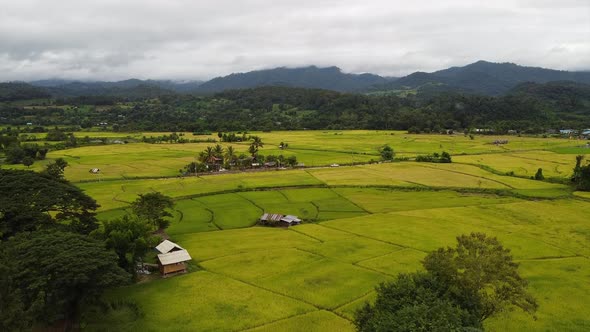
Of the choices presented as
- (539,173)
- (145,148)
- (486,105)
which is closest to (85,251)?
(539,173)

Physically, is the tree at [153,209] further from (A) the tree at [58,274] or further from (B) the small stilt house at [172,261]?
(A) the tree at [58,274]

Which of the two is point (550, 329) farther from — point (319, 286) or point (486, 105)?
point (486, 105)

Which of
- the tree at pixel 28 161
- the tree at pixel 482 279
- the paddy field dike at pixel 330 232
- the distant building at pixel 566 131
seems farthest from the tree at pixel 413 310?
the distant building at pixel 566 131

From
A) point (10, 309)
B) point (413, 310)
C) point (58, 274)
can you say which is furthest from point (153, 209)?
point (413, 310)

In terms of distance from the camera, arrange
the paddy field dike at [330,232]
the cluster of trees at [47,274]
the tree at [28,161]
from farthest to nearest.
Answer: the tree at [28,161] < the paddy field dike at [330,232] < the cluster of trees at [47,274]

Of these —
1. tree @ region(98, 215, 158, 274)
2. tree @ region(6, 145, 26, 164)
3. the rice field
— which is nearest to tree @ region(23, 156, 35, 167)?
tree @ region(6, 145, 26, 164)

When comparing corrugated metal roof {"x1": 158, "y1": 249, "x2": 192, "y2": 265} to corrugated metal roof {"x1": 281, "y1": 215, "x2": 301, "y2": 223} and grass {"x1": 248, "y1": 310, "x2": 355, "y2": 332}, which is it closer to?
grass {"x1": 248, "y1": 310, "x2": 355, "y2": 332}
